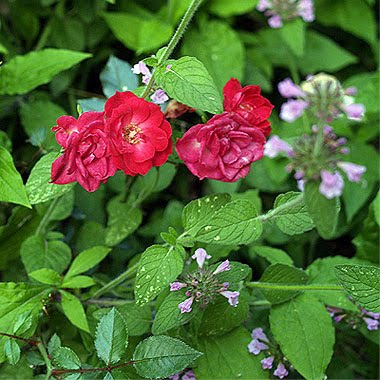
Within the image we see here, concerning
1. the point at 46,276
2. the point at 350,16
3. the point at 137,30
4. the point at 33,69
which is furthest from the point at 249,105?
the point at 350,16

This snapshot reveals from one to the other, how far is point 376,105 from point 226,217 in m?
0.99

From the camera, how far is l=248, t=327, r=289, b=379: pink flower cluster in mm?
1297

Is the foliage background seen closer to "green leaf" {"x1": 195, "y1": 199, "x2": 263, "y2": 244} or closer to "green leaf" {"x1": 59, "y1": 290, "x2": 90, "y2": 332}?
"green leaf" {"x1": 59, "y1": 290, "x2": 90, "y2": 332}

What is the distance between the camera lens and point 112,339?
108 centimetres

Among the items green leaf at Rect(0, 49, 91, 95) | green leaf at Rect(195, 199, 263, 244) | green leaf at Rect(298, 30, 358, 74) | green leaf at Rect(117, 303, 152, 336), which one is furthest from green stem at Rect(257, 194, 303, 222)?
green leaf at Rect(298, 30, 358, 74)

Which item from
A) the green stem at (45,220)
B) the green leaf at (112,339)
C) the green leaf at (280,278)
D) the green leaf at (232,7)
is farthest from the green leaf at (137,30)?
the green leaf at (112,339)

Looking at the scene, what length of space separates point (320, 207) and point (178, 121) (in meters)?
0.73

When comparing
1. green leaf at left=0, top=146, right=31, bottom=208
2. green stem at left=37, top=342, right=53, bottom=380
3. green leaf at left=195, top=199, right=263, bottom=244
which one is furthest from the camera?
green leaf at left=0, top=146, right=31, bottom=208

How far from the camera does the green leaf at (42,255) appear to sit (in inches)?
54.9

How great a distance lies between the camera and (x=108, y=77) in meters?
1.45

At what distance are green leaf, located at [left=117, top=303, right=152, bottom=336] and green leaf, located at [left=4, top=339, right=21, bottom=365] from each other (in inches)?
8.7

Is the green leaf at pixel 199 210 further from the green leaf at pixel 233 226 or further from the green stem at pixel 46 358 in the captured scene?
the green stem at pixel 46 358

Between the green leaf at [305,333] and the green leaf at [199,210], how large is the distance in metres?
0.30

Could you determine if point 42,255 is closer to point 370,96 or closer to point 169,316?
point 169,316
